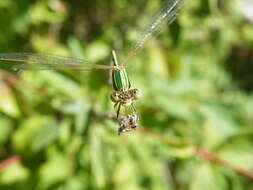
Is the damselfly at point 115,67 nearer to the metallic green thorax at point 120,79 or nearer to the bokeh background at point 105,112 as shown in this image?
the metallic green thorax at point 120,79

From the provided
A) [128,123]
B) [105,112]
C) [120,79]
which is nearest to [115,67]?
[120,79]

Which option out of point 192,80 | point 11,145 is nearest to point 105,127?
point 11,145

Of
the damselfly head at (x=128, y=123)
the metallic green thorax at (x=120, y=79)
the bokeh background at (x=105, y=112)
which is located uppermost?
the bokeh background at (x=105, y=112)

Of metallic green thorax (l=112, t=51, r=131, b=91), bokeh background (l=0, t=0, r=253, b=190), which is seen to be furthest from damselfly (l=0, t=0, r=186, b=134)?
bokeh background (l=0, t=0, r=253, b=190)

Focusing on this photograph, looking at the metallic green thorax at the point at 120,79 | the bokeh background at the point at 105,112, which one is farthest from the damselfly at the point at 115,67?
the bokeh background at the point at 105,112

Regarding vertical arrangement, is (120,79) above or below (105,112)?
below

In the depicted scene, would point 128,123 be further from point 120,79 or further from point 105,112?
point 105,112

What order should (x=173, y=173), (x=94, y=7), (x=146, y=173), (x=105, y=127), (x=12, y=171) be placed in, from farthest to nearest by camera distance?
(x=173, y=173), (x=94, y=7), (x=146, y=173), (x=12, y=171), (x=105, y=127)

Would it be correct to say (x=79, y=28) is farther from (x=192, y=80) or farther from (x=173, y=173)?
(x=173, y=173)
